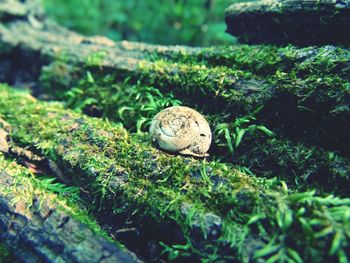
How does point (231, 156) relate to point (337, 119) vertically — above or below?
below

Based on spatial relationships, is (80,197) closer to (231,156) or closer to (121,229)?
(121,229)

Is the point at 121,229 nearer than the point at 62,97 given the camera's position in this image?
Yes

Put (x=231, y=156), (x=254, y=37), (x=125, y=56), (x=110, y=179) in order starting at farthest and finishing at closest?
(x=125, y=56)
(x=254, y=37)
(x=231, y=156)
(x=110, y=179)

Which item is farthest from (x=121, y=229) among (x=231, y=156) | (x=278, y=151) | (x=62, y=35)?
(x=62, y=35)

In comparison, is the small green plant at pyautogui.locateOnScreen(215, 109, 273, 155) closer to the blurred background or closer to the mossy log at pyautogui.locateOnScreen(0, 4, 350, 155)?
the mossy log at pyautogui.locateOnScreen(0, 4, 350, 155)

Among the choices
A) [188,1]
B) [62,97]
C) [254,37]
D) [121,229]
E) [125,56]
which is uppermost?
[188,1]

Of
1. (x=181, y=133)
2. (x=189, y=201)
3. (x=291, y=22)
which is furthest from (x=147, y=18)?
(x=189, y=201)

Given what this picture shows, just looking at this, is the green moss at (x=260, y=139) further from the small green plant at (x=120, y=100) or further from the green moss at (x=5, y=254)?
the green moss at (x=5, y=254)
